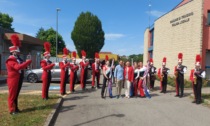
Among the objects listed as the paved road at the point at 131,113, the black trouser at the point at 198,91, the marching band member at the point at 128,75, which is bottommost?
the paved road at the point at 131,113

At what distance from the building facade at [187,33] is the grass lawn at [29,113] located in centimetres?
1580

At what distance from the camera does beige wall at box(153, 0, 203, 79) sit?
25000 mm

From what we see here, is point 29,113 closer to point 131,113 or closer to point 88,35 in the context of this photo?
point 131,113

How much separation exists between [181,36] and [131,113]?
760 inches

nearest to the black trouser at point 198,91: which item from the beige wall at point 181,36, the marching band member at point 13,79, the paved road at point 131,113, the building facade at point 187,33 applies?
the paved road at point 131,113

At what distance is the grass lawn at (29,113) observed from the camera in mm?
8172

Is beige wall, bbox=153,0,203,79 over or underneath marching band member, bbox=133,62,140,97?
over

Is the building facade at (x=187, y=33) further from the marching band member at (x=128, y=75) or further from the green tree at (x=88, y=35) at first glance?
the green tree at (x=88, y=35)

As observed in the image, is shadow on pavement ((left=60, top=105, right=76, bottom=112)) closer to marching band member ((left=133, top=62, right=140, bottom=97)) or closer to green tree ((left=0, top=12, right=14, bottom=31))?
marching band member ((left=133, top=62, right=140, bottom=97))

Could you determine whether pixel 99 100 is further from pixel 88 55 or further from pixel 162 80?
pixel 88 55

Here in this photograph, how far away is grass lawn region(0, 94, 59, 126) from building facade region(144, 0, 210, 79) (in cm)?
1580

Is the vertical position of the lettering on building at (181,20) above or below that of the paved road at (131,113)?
above

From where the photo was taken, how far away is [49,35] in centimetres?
7175

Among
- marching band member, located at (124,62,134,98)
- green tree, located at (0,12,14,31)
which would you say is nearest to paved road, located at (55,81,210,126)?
marching band member, located at (124,62,134,98)
